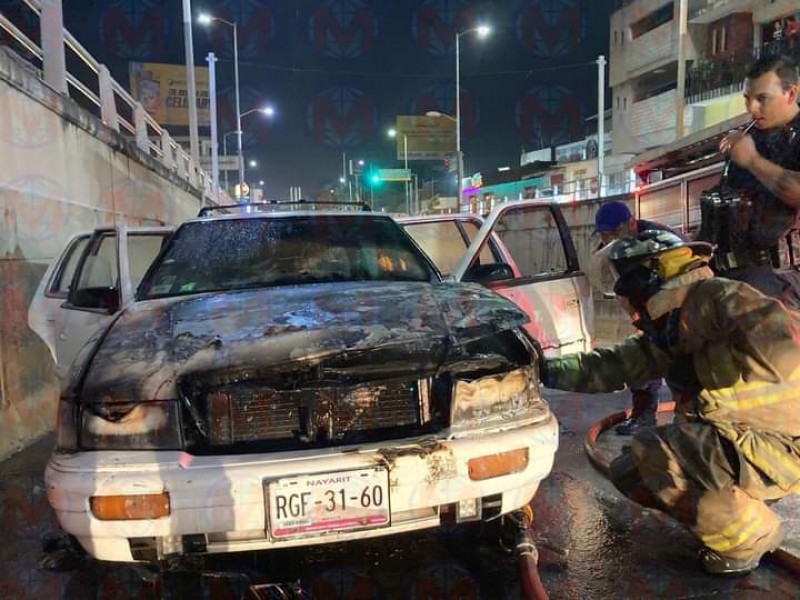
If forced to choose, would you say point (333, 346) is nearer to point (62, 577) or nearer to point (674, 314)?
point (674, 314)

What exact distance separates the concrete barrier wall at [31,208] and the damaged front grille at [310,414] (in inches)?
118

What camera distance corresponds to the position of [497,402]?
7.77 feet

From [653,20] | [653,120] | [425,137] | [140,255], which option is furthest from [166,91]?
[140,255]

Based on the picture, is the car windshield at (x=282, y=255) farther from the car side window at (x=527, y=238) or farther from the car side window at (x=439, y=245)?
the car side window at (x=527, y=238)

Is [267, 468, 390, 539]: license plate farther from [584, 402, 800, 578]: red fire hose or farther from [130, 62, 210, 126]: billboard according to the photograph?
[130, 62, 210, 126]: billboard

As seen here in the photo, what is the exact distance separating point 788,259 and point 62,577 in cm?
356

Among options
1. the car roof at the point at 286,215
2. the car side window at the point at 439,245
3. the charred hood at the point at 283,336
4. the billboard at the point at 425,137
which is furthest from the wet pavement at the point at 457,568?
the billboard at the point at 425,137

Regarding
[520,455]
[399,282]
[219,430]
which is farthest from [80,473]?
[399,282]

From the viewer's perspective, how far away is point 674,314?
248cm

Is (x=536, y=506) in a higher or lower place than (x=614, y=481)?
lower

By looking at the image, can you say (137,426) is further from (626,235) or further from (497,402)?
(626,235)

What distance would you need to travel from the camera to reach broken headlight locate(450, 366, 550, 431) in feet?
7.53

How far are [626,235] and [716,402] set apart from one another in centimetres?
164

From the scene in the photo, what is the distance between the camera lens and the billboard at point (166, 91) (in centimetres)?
4059
